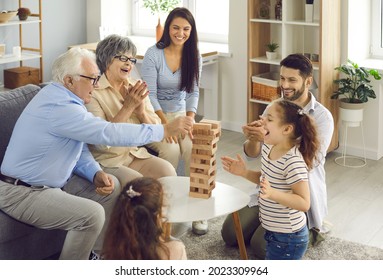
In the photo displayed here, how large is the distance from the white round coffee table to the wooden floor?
0.76 m

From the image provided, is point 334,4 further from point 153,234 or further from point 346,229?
point 153,234

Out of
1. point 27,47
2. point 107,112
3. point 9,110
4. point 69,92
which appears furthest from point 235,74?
point 69,92

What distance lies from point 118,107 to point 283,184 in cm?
112

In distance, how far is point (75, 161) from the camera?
319 centimetres

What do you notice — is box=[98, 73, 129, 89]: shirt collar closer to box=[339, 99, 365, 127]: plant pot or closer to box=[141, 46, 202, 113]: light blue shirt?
box=[141, 46, 202, 113]: light blue shirt

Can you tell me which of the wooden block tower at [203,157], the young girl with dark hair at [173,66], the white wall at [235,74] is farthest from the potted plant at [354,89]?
the wooden block tower at [203,157]

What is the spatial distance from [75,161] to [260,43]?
2.70 meters

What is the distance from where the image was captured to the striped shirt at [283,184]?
2.85m

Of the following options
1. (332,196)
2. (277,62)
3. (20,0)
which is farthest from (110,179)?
(20,0)

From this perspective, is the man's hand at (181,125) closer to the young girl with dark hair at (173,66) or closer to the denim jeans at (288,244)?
the denim jeans at (288,244)

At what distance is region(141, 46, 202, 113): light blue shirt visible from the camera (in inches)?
166

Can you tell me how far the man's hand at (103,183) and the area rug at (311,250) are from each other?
0.59m

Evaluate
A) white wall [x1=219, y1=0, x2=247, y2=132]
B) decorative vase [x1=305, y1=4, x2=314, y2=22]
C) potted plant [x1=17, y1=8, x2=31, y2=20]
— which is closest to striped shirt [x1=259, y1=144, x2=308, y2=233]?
decorative vase [x1=305, y1=4, x2=314, y2=22]

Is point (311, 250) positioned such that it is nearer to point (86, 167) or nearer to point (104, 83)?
point (86, 167)
